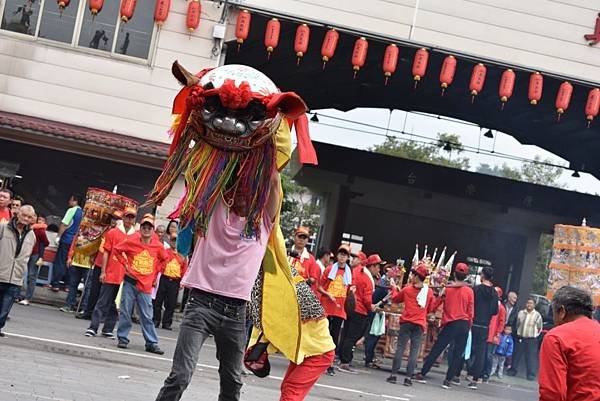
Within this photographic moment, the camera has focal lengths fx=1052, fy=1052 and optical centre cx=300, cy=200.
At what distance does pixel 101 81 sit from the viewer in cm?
2016

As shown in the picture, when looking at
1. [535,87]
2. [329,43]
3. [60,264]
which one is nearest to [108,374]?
[60,264]

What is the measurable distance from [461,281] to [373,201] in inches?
555

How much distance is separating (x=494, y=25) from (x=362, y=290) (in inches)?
302

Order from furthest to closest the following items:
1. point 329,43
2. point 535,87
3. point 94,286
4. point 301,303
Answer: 1. point 535,87
2. point 329,43
3. point 94,286
4. point 301,303

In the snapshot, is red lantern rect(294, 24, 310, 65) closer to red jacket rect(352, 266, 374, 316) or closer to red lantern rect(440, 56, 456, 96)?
red lantern rect(440, 56, 456, 96)

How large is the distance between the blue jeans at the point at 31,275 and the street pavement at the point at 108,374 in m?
0.25

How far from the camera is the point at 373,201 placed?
98.8ft

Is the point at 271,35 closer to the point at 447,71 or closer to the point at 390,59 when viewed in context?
the point at 390,59

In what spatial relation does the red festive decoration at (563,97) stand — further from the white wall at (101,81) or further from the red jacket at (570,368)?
the red jacket at (570,368)

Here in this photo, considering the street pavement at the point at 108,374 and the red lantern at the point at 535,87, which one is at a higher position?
the red lantern at the point at 535,87

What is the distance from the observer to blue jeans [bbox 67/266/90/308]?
1689 centimetres

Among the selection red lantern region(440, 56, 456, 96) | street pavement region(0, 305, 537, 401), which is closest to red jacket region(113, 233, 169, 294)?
street pavement region(0, 305, 537, 401)

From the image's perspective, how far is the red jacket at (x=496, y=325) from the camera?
1808cm

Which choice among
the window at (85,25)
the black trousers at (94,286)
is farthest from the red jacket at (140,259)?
the window at (85,25)
